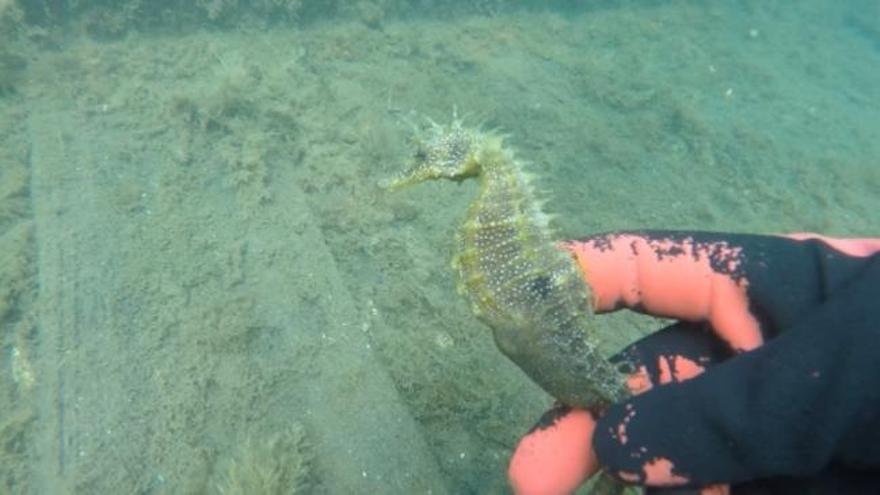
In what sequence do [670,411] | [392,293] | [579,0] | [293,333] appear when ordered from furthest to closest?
[579,0]
[392,293]
[293,333]
[670,411]

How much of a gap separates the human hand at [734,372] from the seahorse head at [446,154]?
56cm

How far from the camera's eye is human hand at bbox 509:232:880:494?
1834 millimetres

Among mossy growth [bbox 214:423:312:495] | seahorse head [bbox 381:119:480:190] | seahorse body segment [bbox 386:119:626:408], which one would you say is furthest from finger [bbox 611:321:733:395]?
mossy growth [bbox 214:423:312:495]

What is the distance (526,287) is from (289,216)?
2561 millimetres

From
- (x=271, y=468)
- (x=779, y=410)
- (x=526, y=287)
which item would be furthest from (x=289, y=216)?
(x=779, y=410)

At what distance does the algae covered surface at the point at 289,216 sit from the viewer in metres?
3.30

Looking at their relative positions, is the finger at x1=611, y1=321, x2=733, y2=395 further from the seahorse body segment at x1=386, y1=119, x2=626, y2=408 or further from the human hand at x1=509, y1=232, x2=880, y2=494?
the seahorse body segment at x1=386, y1=119, x2=626, y2=408

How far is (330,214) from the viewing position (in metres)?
4.52

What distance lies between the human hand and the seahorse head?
560mm

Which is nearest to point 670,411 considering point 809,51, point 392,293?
point 392,293

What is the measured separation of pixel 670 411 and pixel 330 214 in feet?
10.0

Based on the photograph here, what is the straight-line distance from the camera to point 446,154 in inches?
103

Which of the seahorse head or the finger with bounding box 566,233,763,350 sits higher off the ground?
the seahorse head

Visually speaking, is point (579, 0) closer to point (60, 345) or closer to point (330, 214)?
point (330, 214)
